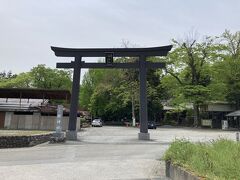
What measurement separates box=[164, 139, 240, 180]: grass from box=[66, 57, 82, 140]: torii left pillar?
55.9 ft

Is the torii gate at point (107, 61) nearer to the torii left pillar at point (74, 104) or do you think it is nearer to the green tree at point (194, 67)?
the torii left pillar at point (74, 104)

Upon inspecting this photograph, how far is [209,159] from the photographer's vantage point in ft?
A: 28.4

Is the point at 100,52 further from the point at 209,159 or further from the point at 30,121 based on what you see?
the point at 209,159

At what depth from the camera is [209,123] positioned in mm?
64375

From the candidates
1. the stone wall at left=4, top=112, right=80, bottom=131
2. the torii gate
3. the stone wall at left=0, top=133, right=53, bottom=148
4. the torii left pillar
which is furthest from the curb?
the stone wall at left=4, top=112, right=80, bottom=131

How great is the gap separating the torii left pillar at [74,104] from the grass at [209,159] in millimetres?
17042

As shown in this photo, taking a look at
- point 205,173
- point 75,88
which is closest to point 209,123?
point 75,88

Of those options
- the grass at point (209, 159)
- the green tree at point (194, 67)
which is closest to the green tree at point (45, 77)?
the green tree at point (194, 67)

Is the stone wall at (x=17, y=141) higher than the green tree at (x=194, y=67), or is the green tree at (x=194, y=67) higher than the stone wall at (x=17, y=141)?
the green tree at (x=194, y=67)

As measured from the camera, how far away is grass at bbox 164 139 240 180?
709 cm

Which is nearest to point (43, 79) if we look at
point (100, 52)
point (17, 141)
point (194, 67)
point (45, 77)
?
point (45, 77)

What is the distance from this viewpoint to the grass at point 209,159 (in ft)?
23.2

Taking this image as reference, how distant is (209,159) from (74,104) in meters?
21.3

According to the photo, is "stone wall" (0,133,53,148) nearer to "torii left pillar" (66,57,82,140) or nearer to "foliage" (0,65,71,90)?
"torii left pillar" (66,57,82,140)
